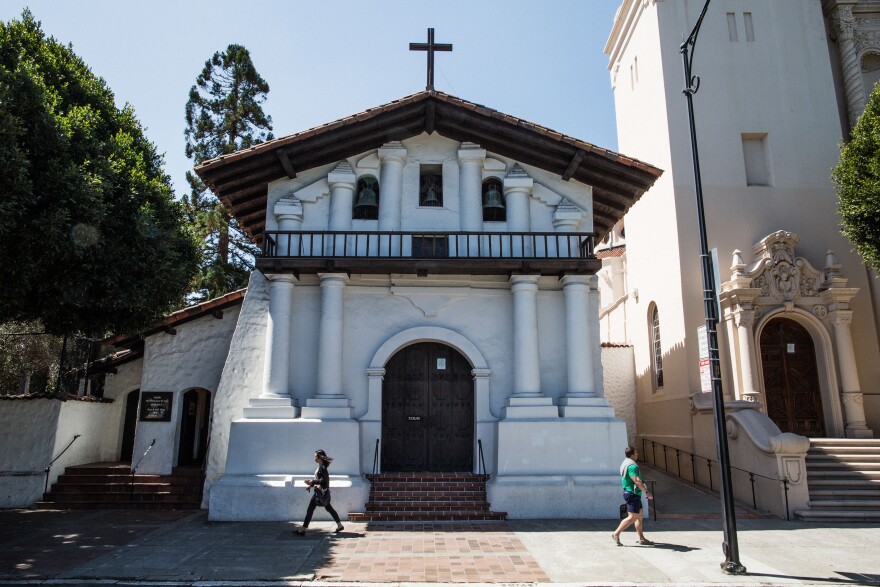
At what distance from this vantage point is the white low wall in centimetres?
1357

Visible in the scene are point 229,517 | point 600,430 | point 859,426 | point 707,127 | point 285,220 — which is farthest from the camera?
point 707,127

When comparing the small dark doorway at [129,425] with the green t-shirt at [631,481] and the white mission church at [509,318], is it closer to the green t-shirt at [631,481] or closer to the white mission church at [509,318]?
the white mission church at [509,318]

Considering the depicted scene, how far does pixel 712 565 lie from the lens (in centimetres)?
834

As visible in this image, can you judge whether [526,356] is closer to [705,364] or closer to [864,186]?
[705,364]

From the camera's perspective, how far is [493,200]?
14.0 m

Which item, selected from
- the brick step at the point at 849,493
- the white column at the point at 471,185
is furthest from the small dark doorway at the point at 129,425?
the brick step at the point at 849,493

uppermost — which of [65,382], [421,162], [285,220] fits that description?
[421,162]

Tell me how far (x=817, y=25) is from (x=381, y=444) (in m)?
17.2

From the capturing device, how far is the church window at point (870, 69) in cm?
1848

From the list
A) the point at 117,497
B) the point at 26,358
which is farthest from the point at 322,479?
the point at 26,358

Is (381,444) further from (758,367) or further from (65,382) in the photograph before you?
(758,367)

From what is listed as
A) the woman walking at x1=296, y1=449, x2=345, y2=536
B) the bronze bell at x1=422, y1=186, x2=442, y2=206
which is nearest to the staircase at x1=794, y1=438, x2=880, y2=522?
the woman walking at x1=296, y1=449, x2=345, y2=536

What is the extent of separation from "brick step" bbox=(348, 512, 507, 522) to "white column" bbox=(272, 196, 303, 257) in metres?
5.55

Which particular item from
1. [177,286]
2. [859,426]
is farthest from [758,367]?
[177,286]
